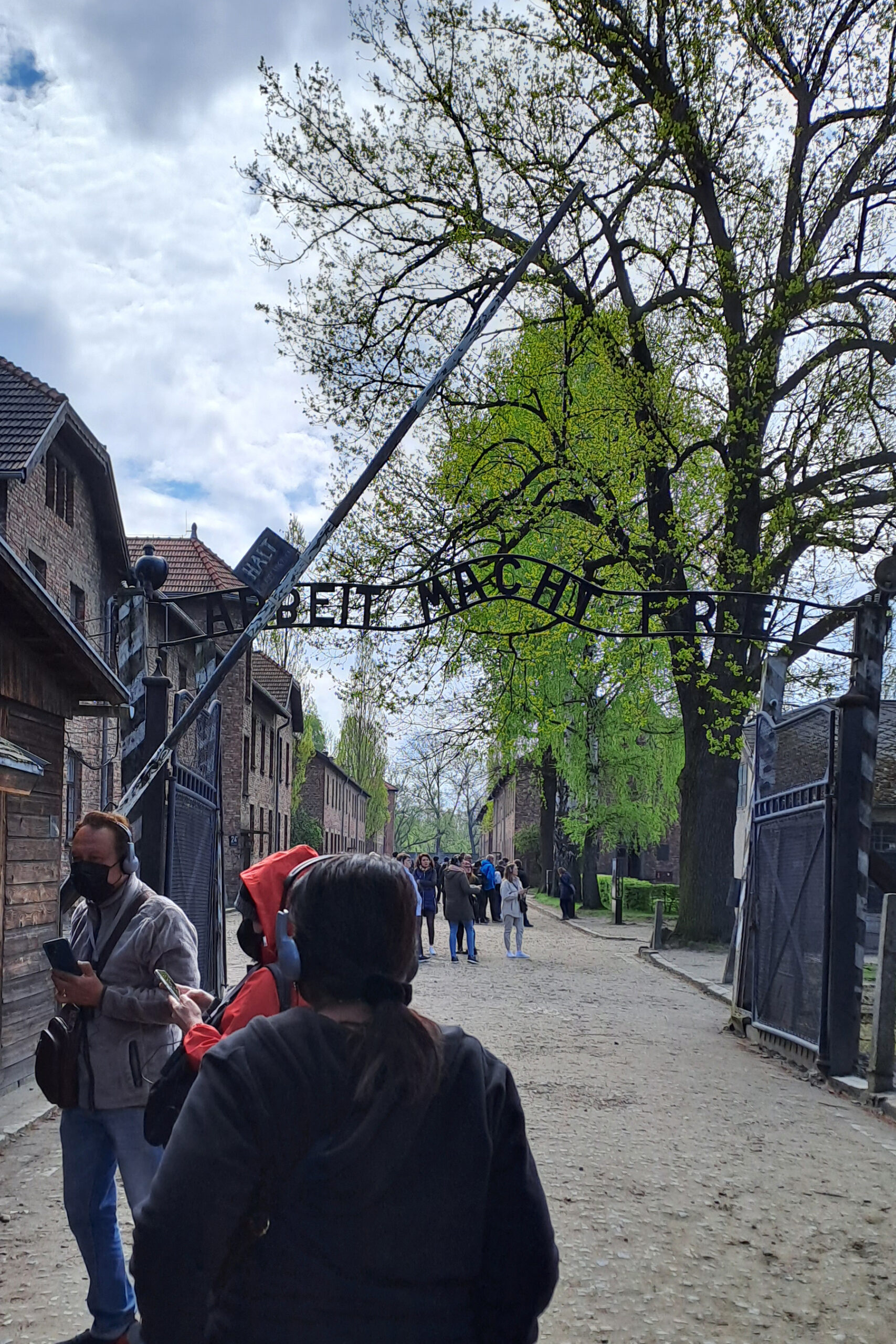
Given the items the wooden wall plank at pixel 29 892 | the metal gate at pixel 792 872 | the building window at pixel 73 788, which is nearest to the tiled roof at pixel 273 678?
the building window at pixel 73 788

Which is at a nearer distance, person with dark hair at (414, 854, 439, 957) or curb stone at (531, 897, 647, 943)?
person with dark hair at (414, 854, 439, 957)

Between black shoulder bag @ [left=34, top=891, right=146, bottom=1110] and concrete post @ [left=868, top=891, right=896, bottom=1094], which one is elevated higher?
black shoulder bag @ [left=34, top=891, right=146, bottom=1110]

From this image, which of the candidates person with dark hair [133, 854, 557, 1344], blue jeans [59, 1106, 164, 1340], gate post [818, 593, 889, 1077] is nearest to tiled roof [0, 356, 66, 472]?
gate post [818, 593, 889, 1077]

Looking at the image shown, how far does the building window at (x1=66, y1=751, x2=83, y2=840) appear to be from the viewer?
22.1m

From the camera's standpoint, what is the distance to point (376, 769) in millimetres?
73250

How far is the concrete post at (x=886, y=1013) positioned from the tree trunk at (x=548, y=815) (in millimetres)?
33431

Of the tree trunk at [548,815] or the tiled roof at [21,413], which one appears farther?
the tree trunk at [548,815]

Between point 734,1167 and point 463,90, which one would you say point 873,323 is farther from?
point 734,1167

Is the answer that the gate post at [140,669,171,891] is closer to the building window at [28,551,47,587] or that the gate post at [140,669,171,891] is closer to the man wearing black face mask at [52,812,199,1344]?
the man wearing black face mask at [52,812,199,1344]

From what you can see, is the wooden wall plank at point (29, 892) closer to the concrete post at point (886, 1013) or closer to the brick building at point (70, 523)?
the concrete post at point (886, 1013)

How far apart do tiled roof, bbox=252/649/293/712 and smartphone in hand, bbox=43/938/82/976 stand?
44.4 m

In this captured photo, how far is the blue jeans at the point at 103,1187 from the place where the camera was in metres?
3.92

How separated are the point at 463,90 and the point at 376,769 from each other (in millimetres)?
56658

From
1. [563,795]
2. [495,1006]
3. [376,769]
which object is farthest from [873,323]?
[376,769]
